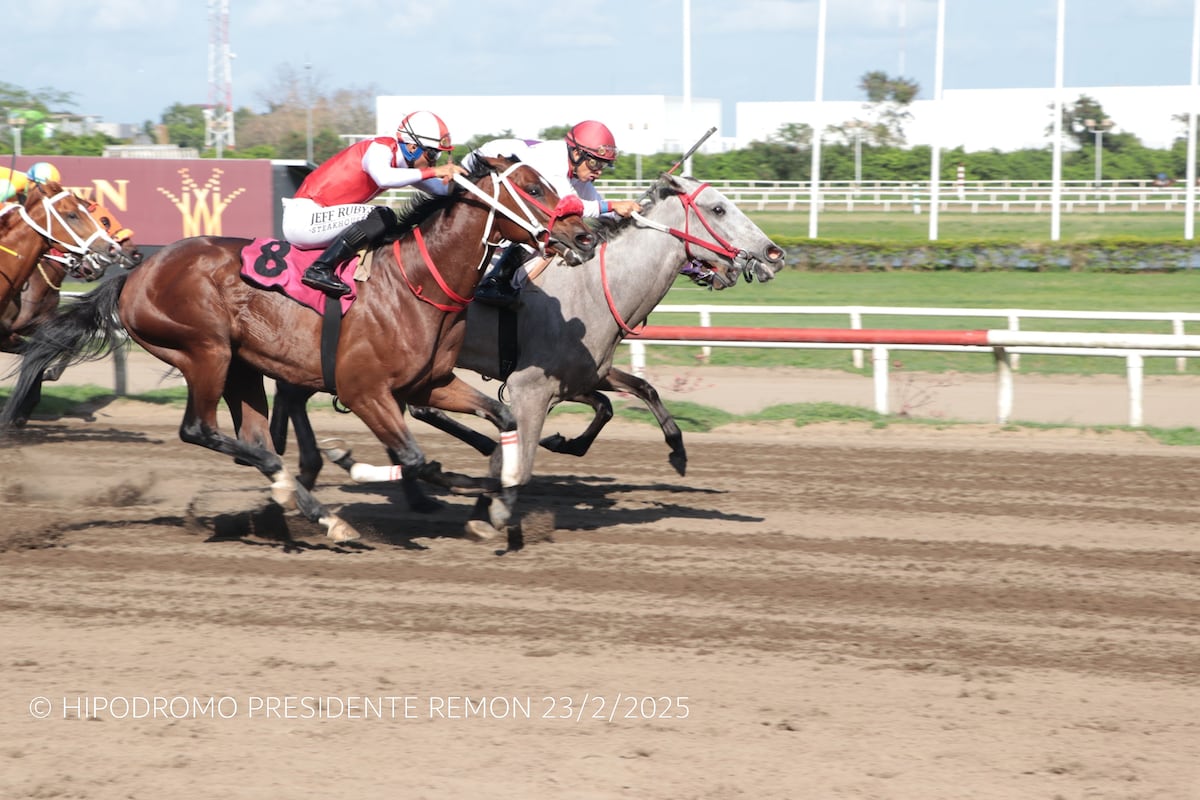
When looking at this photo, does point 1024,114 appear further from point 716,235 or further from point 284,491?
point 284,491

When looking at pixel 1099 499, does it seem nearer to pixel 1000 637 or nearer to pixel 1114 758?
pixel 1000 637

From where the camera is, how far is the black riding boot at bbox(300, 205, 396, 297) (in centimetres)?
624

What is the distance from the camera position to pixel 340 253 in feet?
20.6

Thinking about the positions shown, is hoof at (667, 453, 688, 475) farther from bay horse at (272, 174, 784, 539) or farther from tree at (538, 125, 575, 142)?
tree at (538, 125, 575, 142)

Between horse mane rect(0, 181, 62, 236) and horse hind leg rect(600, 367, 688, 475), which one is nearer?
horse hind leg rect(600, 367, 688, 475)

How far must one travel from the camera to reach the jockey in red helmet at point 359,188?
615cm

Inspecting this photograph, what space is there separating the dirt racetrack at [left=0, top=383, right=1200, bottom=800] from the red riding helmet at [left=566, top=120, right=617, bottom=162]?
1.93 metres

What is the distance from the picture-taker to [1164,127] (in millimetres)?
59719

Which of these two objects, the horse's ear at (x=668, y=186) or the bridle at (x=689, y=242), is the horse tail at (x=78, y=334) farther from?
the horse's ear at (x=668, y=186)

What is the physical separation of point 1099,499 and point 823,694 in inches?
152

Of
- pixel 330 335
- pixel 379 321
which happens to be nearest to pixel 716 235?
pixel 379 321

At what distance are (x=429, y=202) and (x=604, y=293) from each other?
3.34ft

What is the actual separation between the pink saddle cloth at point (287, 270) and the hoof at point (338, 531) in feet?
3.28

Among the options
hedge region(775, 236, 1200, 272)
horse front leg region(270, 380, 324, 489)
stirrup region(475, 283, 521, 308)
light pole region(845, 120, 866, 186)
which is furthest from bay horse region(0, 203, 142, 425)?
light pole region(845, 120, 866, 186)
